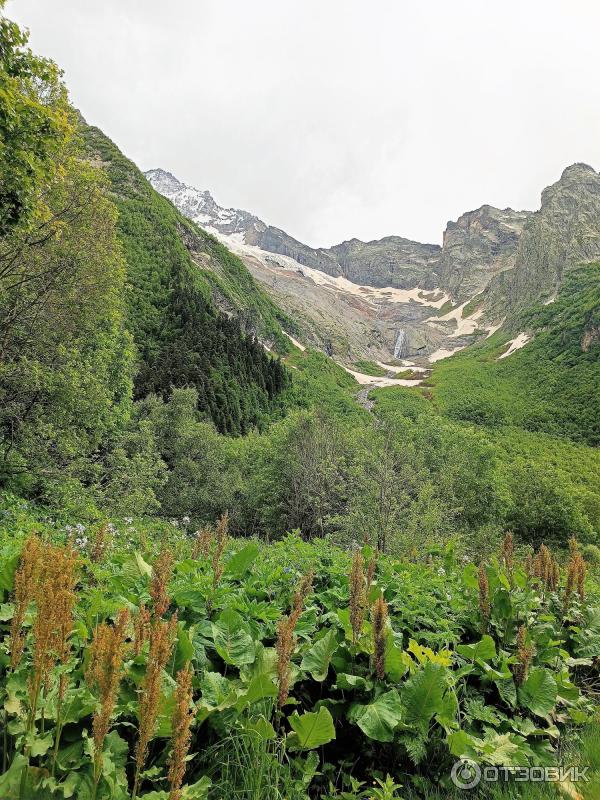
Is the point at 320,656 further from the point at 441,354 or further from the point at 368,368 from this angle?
the point at 441,354

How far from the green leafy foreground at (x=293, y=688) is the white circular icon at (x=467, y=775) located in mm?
63

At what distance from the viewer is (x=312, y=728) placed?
2871 millimetres

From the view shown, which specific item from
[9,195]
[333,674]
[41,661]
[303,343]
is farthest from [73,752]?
[303,343]

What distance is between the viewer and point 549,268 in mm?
134875

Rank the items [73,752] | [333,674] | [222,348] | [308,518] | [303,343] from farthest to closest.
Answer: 1. [303,343]
2. [222,348]
3. [308,518]
4. [333,674]
5. [73,752]

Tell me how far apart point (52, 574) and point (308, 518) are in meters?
29.0

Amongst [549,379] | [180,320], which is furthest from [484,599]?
[549,379]

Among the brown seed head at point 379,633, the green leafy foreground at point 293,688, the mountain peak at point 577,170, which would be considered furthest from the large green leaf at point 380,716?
the mountain peak at point 577,170

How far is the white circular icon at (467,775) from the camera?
10.3 feet

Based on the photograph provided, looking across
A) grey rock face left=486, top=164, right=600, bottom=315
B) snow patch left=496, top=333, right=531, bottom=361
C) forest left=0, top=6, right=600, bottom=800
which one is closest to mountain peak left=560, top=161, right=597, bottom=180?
grey rock face left=486, top=164, right=600, bottom=315

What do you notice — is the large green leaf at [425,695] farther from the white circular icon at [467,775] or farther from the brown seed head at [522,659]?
the brown seed head at [522,659]

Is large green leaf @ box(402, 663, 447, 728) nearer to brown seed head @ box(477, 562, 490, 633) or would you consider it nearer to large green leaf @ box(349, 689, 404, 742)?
large green leaf @ box(349, 689, 404, 742)

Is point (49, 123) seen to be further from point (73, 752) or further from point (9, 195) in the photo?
point (73, 752)

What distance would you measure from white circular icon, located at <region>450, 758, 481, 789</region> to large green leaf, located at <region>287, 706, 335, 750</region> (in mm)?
1087
